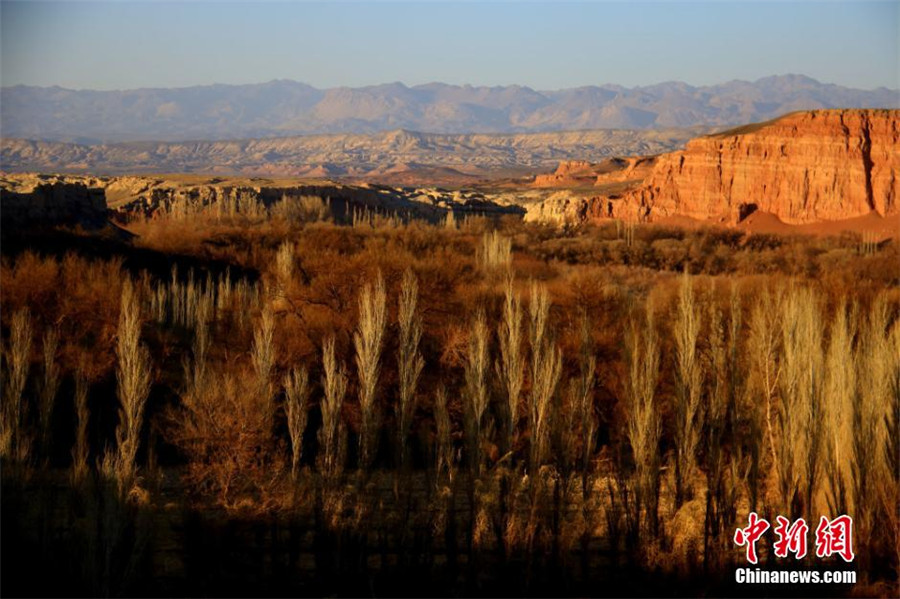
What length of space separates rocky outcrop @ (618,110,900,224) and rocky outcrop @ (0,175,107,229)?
135ft

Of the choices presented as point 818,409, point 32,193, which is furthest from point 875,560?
point 32,193

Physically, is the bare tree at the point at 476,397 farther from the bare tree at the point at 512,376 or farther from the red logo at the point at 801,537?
the red logo at the point at 801,537

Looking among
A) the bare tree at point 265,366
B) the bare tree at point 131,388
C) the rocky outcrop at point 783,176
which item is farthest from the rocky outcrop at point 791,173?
the bare tree at point 131,388

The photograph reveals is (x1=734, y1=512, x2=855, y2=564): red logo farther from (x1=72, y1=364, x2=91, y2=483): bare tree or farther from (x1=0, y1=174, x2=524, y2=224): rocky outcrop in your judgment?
(x1=0, y1=174, x2=524, y2=224): rocky outcrop

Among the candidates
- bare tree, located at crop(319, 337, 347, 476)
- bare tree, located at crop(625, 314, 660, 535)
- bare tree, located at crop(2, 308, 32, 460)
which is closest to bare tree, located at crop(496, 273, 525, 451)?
bare tree, located at crop(625, 314, 660, 535)

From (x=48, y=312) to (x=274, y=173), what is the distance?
16168 centimetres

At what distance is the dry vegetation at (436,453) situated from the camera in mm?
14320

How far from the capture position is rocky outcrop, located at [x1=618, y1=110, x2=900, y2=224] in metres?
60.7

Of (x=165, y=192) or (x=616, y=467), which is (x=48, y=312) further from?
(x=165, y=192)

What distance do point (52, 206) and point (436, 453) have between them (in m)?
29.7

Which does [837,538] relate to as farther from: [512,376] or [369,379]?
[369,379]

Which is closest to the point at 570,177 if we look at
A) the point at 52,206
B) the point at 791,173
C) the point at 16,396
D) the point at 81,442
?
Result: the point at 791,173

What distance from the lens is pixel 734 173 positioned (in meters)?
67.6

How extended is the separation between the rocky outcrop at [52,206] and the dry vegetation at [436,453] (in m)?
13.9
